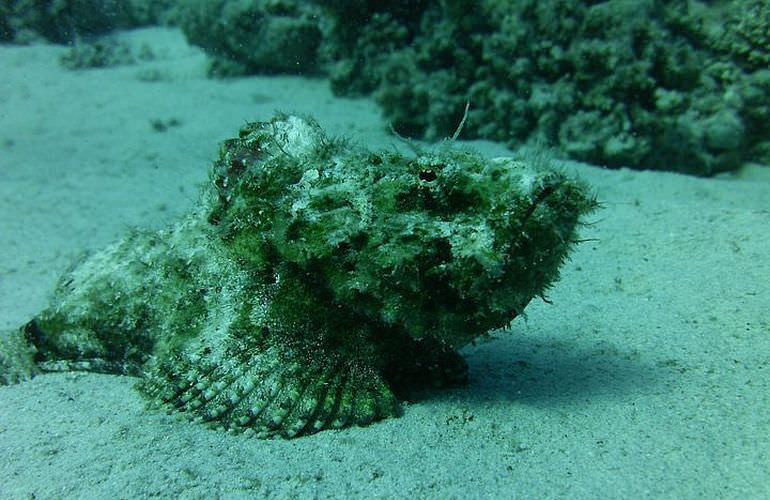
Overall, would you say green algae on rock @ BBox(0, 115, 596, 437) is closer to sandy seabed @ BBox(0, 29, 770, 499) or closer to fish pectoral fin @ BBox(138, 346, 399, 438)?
fish pectoral fin @ BBox(138, 346, 399, 438)

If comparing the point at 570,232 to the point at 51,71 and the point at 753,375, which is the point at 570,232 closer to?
the point at 753,375

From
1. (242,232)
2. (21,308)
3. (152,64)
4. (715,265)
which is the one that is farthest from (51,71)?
(715,265)

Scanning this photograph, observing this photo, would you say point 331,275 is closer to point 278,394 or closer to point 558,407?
point 278,394

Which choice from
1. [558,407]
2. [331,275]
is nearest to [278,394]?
[331,275]

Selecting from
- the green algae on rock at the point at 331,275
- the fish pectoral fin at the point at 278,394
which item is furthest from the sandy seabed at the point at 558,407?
the green algae on rock at the point at 331,275

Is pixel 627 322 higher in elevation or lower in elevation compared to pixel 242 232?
lower
